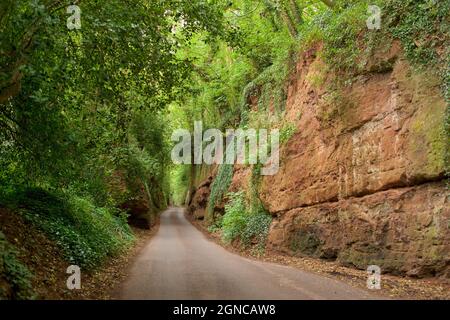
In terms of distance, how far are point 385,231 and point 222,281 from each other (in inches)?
193

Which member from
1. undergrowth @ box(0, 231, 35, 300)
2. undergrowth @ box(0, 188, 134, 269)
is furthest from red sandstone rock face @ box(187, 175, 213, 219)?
undergrowth @ box(0, 231, 35, 300)

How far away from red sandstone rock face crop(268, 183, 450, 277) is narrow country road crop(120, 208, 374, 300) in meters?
1.72

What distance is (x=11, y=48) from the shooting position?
7.44m

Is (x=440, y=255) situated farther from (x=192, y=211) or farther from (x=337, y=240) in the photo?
(x=192, y=211)

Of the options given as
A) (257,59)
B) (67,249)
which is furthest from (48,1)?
(257,59)

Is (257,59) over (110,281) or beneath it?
over

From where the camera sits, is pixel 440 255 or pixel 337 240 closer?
pixel 440 255

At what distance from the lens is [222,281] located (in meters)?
10.1

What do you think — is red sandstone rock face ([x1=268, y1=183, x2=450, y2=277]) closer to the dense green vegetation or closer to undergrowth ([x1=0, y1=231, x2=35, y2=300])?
Answer: the dense green vegetation

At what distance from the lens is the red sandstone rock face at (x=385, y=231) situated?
32.3 ft

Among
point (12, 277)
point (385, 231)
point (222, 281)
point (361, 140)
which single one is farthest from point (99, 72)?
point (385, 231)

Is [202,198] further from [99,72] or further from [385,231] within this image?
[99,72]

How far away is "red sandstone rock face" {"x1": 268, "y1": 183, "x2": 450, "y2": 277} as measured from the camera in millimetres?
9844

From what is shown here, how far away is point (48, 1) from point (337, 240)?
10.7m
